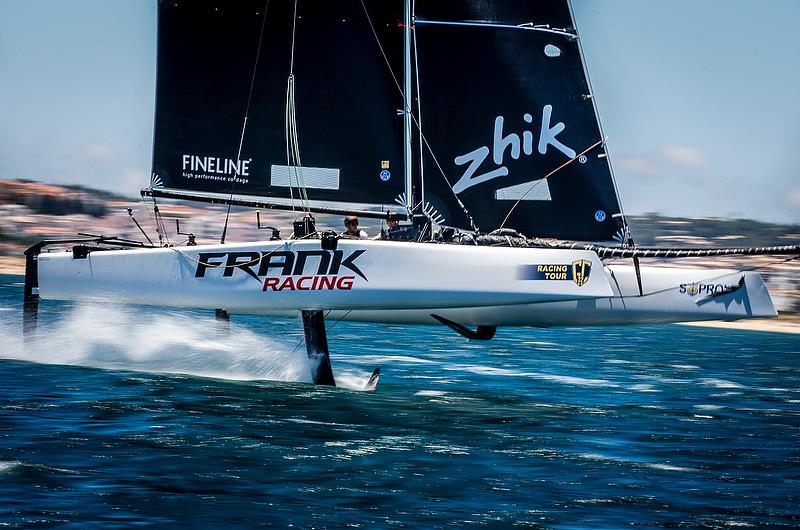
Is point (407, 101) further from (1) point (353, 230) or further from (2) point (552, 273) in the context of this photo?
(2) point (552, 273)

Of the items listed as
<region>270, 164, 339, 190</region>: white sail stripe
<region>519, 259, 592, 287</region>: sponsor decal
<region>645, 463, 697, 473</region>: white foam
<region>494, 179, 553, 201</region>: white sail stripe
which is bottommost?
<region>645, 463, 697, 473</region>: white foam

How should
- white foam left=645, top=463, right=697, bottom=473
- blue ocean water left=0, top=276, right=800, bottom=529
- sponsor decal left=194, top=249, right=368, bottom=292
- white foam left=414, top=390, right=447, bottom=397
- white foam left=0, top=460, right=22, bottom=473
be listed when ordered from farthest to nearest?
white foam left=414, top=390, right=447, bottom=397, sponsor decal left=194, top=249, right=368, bottom=292, white foam left=645, top=463, right=697, bottom=473, white foam left=0, top=460, right=22, bottom=473, blue ocean water left=0, top=276, right=800, bottom=529

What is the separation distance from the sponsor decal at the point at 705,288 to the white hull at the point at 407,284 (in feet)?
0.04

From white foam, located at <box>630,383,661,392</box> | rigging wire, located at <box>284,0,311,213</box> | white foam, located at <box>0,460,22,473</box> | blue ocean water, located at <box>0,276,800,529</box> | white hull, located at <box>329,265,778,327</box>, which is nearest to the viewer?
blue ocean water, located at <box>0,276,800,529</box>

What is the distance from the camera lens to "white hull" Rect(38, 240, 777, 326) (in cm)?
1124

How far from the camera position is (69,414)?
10.0m

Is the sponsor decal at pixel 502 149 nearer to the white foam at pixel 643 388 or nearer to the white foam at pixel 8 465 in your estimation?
the white foam at pixel 643 388

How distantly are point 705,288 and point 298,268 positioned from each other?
4.37 metres

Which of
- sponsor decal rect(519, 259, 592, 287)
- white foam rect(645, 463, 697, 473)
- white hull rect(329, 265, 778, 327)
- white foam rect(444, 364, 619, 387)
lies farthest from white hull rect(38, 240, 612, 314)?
white foam rect(444, 364, 619, 387)

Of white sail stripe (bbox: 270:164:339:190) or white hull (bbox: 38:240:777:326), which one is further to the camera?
white sail stripe (bbox: 270:164:339:190)

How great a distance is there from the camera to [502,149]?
42.8 feet

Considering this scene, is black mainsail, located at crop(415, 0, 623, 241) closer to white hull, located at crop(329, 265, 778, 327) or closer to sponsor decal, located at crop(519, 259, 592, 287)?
white hull, located at crop(329, 265, 778, 327)

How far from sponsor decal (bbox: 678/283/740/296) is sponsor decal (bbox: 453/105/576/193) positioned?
1991 mm

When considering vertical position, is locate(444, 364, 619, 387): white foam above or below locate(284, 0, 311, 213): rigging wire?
below
